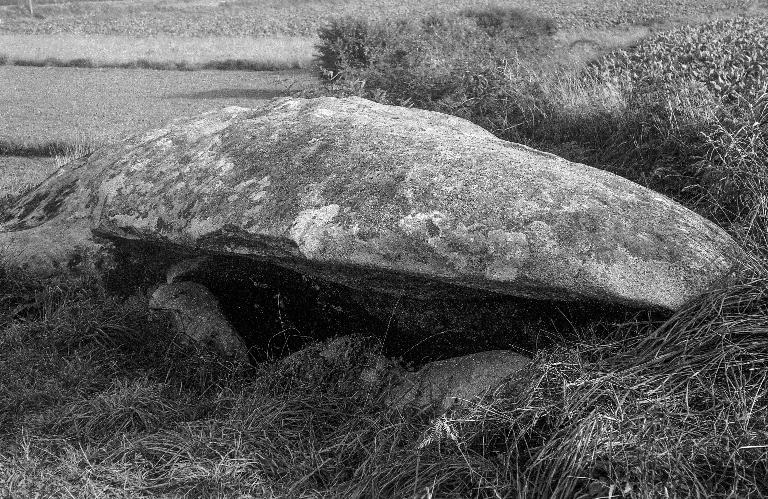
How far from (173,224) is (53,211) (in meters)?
1.98

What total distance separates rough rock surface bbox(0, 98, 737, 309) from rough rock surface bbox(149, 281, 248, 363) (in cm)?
47

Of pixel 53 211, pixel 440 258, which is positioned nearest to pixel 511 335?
pixel 440 258

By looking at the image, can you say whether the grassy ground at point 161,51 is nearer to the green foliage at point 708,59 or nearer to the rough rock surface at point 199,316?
the green foliage at point 708,59

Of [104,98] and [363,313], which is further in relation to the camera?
[104,98]

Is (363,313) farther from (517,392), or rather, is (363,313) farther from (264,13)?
(264,13)

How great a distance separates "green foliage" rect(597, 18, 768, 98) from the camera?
709 centimetres

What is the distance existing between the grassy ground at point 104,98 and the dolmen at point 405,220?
617 centimetres

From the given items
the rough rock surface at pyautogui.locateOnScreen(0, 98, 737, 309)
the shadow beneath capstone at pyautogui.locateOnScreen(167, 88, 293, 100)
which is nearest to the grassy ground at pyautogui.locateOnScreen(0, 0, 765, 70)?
the shadow beneath capstone at pyautogui.locateOnScreen(167, 88, 293, 100)

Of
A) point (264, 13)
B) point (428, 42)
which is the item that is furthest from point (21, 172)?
point (264, 13)

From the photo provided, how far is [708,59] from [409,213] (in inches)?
192

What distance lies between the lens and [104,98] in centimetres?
1864

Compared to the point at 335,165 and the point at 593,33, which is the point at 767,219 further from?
the point at 593,33

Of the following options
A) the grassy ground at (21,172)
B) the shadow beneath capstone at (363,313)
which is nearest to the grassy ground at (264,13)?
the grassy ground at (21,172)

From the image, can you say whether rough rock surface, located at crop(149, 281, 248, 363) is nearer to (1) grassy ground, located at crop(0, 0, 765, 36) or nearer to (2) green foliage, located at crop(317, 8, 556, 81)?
(2) green foliage, located at crop(317, 8, 556, 81)
